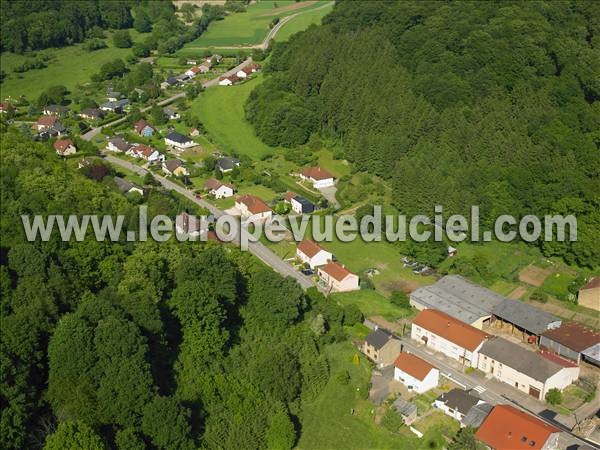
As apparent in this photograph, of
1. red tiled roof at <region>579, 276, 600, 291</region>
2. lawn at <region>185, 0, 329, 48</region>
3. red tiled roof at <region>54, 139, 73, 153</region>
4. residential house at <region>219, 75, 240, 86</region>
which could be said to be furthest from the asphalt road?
lawn at <region>185, 0, 329, 48</region>

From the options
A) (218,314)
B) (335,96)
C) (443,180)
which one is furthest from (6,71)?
(218,314)

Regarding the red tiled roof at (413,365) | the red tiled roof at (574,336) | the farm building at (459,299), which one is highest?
the red tiled roof at (413,365)

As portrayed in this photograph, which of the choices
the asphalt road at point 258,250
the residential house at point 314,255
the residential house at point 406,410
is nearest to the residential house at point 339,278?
the asphalt road at point 258,250

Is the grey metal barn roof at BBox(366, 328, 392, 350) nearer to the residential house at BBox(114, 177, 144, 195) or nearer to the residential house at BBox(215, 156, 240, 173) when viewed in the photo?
the residential house at BBox(114, 177, 144, 195)

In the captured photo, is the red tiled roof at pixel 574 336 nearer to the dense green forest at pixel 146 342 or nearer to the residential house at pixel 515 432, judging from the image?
the residential house at pixel 515 432

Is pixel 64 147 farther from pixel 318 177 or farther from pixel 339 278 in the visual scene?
pixel 339 278

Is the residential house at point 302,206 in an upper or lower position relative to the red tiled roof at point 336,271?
lower

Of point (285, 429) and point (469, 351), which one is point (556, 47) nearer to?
point (469, 351)

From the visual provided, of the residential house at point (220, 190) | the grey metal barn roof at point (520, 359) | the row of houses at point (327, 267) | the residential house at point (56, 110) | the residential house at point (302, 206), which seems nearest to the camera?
the grey metal barn roof at point (520, 359)
